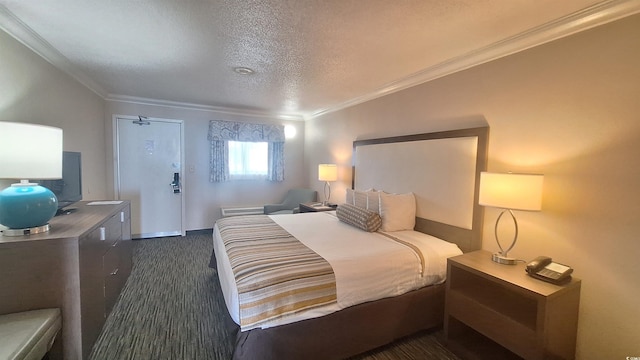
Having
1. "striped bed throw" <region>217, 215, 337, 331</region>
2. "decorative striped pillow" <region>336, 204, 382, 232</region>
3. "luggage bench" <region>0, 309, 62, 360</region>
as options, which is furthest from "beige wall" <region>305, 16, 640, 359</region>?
"luggage bench" <region>0, 309, 62, 360</region>

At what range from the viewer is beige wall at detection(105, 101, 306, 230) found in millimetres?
4238

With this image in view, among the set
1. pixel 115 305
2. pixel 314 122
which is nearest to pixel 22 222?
pixel 115 305

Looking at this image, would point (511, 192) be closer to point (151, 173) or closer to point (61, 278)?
point (61, 278)

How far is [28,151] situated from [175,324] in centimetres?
160

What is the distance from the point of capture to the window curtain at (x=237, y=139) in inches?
184

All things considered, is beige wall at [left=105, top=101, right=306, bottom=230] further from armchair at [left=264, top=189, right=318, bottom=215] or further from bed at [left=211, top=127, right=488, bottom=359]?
bed at [left=211, top=127, right=488, bottom=359]

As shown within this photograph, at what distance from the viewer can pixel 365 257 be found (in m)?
1.93

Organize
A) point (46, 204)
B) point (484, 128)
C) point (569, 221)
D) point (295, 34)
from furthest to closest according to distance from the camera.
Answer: point (484, 128), point (295, 34), point (569, 221), point (46, 204)

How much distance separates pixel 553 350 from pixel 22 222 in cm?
323

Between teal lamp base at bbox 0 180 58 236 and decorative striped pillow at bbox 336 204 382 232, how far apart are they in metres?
2.39

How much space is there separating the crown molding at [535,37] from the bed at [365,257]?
1.98 feet

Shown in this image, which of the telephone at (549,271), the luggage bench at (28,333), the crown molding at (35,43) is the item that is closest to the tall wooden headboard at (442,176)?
the telephone at (549,271)

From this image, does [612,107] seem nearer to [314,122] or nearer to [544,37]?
[544,37]

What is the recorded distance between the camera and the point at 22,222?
1.55 metres
